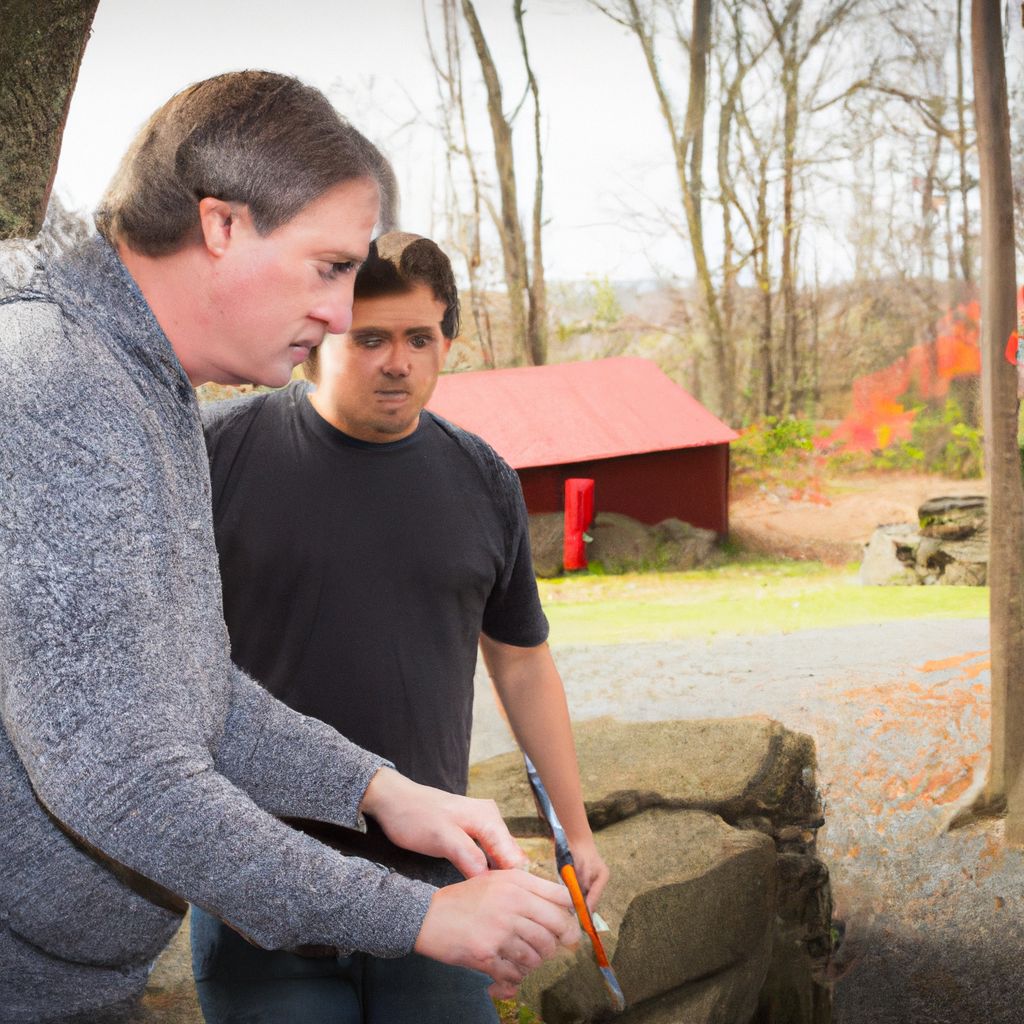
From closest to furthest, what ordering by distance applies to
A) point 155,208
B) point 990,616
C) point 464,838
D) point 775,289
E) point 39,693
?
1. point 39,693
2. point 155,208
3. point 464,838
4. point 990,616
5. point 775,289

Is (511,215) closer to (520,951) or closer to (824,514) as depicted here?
(824,514)

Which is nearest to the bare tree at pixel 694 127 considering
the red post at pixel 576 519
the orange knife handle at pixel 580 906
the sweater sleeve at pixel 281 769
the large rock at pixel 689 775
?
the red post at pixel 576 519

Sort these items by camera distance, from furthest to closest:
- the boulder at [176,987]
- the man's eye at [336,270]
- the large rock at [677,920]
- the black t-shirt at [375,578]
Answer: the large rock at [677,920]
the boulder at [176,987]
the black t-shirt at [375,578]
the man's eye at [336,270]

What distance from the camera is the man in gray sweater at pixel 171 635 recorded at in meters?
0.70

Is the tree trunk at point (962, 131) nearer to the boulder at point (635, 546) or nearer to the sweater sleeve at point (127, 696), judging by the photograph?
the boulder at point (635, 546)

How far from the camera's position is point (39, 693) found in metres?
0.69

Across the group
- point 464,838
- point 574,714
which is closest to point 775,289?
point 574,714

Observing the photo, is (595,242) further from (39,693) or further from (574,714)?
(39,693)

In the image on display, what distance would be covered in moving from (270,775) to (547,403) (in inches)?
61.0

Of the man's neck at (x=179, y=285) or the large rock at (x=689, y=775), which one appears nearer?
the man's neck at (x=179, y=285)

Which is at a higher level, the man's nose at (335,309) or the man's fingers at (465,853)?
the man's nose at (335,309)

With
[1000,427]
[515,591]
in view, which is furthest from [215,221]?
[1000,427]

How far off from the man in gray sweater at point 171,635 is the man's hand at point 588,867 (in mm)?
538

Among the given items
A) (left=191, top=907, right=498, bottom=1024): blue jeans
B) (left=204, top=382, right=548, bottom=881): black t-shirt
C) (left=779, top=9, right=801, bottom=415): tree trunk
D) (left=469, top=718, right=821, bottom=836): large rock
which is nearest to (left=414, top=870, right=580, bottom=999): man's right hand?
(left=191, top=907, right=498, bottom=1024): blue jeans
